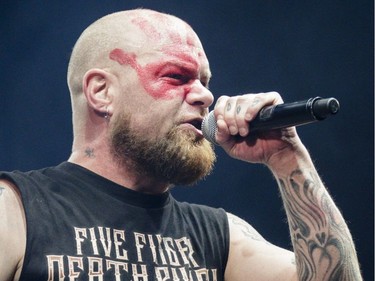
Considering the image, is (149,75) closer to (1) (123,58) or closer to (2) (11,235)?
(1) (123,58)

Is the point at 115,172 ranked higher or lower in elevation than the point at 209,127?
lower

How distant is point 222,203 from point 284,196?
955mm

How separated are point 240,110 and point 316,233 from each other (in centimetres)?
34

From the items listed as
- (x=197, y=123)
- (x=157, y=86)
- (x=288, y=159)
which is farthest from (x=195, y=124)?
(x=288, y=159)

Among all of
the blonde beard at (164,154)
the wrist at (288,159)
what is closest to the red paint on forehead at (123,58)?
the blonde beard at (164,154)

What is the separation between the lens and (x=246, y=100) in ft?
4.51

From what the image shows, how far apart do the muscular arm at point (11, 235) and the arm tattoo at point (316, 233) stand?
564 millimetres

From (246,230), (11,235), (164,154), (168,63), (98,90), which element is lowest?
(11,235)

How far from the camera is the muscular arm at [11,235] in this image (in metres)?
1.34

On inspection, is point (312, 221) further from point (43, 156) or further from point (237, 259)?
point (43, 156)

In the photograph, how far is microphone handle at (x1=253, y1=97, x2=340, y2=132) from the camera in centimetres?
121

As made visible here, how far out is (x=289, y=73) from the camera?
2.54m

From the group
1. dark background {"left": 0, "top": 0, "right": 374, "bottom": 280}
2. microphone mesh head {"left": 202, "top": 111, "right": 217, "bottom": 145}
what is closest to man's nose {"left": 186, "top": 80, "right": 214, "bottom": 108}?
microphone mesh head {"left": 202, "top": 111, "right": 217, "bottom": 145}

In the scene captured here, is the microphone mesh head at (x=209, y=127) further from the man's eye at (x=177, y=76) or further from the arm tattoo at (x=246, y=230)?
the arm tattoo at (x=246, y=230)
